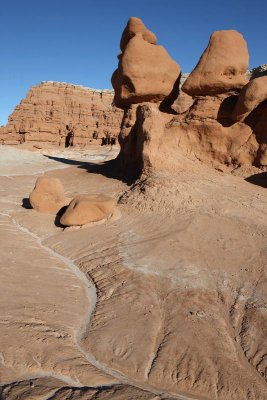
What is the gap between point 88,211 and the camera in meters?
9.09

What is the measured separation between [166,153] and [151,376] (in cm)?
775

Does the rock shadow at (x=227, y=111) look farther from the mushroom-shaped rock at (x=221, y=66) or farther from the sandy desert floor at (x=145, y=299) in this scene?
the sandy desert floor at (x=145, y=299)

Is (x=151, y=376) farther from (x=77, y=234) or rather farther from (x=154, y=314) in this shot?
(x=77, y=234)

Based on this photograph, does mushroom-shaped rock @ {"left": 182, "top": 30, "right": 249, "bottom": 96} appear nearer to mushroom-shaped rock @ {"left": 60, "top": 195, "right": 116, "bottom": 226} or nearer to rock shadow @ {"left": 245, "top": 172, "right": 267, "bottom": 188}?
rock shadow @ {"left": 245, "top": 172, "right": 267, "bottom": 188}

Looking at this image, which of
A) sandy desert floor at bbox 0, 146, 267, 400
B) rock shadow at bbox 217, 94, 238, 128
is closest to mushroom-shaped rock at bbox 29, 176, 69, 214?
sandy desert floor at bbox 0, 146, 267, 400

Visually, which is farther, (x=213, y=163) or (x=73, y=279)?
(x=213, y=163)

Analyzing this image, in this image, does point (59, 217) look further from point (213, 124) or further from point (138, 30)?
point (138, 30)

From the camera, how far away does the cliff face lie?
40.5 m

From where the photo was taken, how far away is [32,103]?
140 ft

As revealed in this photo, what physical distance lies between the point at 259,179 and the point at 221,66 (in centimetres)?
373

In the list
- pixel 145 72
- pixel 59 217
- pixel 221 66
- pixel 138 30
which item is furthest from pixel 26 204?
pixel 138 30

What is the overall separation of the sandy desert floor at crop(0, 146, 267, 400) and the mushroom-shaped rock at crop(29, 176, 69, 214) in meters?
0.51

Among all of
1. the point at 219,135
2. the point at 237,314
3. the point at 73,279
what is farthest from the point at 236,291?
the point at 219,135

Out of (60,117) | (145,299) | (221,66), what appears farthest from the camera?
(60,117)
